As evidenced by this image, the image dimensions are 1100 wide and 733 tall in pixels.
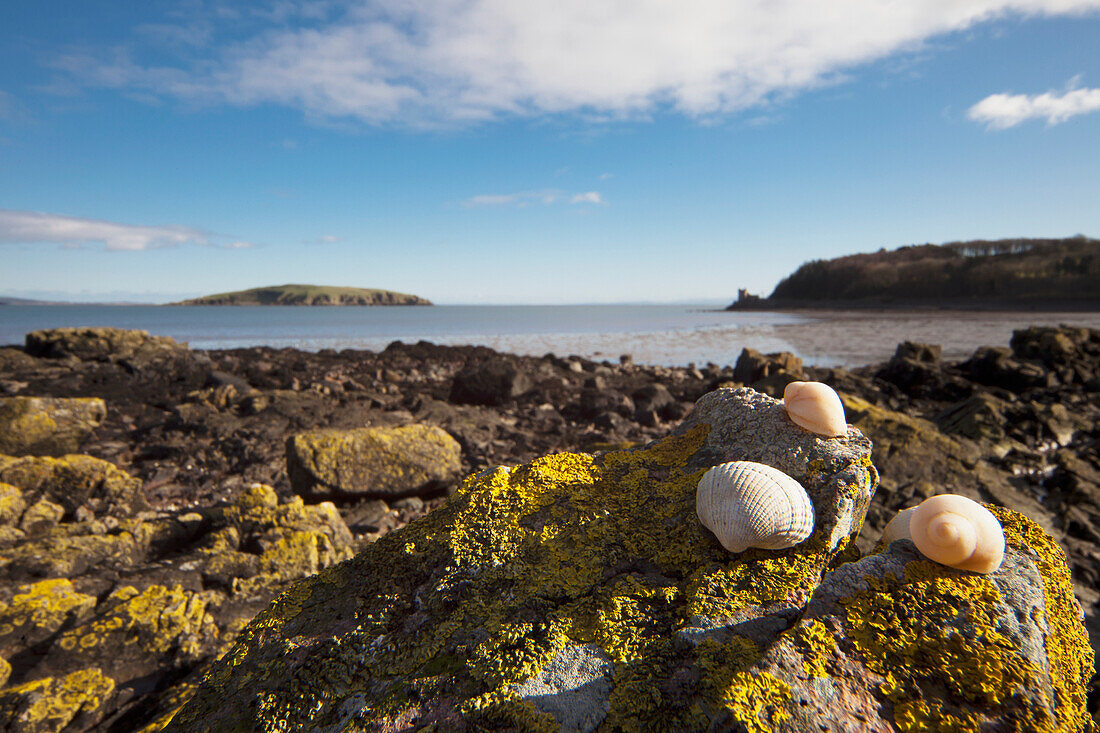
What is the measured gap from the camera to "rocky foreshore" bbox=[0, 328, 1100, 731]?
2.89 m

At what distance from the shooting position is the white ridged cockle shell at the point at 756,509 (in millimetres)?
2158

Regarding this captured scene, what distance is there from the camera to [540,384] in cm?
1480

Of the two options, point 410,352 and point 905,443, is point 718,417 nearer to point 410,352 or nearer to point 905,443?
point 905,443

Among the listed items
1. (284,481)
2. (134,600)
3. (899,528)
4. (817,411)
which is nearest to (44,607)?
(134,600)

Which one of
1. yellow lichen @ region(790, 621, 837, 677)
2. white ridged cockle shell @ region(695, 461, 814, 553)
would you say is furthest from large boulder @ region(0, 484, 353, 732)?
yellow lichen @ region(790, 621, 837, 677)

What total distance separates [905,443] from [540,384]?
9.45 m

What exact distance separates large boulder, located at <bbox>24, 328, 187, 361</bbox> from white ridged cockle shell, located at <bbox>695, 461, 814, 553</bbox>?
22440 millimetres

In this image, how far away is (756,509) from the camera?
216cm

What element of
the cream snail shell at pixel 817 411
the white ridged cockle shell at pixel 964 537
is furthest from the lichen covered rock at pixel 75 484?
the white ridged cockle shell at pixel 964 537

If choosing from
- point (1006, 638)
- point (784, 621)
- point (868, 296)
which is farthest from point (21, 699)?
point (868, 296)

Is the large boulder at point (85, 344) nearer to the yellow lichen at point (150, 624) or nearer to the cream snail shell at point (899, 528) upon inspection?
the yellow lichen at point (150, 624)

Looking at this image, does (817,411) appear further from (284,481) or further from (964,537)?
(284,481)

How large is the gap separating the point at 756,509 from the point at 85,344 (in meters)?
24.9

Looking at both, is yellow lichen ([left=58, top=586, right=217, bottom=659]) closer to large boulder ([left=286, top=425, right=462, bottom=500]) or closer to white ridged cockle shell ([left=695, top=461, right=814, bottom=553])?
large boulder ([left=286, top=425, right=462, bottom=500])
